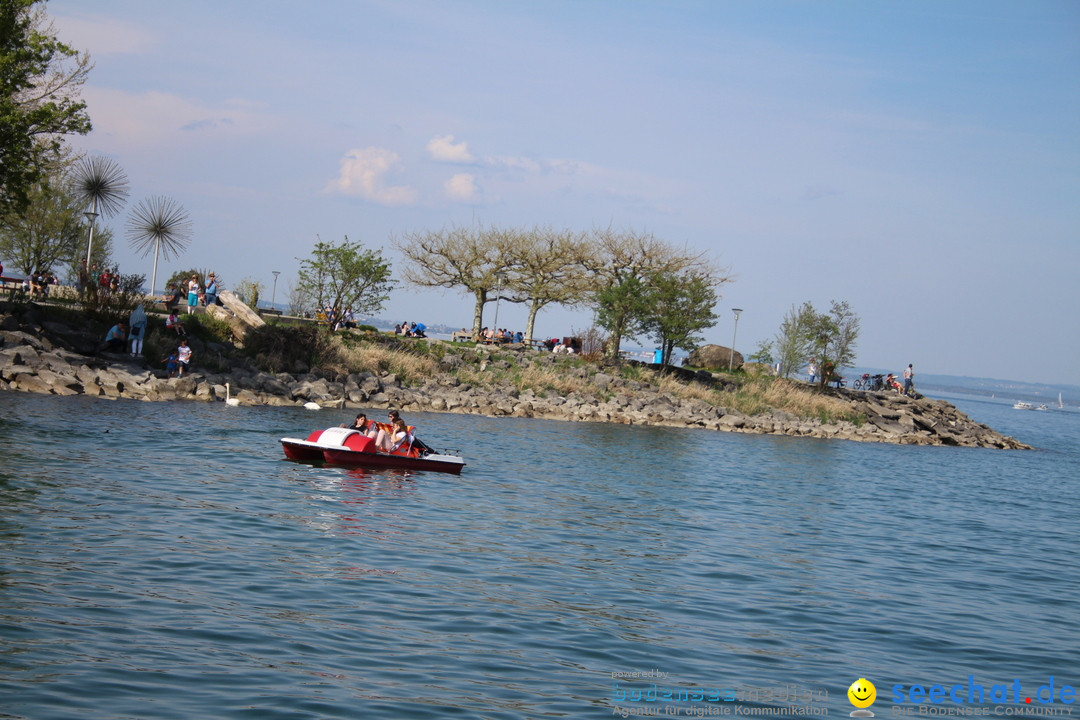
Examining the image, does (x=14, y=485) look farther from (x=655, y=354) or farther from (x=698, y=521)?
(x=655, y=354)

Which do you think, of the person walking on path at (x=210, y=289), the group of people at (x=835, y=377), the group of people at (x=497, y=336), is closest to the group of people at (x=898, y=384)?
the group of people at (x=835, y=377)

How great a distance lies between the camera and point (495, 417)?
128ft

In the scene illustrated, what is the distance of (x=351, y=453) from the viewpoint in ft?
70.7

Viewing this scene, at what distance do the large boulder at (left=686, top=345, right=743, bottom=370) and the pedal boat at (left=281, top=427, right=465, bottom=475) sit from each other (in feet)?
132

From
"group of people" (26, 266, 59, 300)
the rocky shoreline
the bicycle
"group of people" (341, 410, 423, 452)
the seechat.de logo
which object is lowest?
the seechat.de logo

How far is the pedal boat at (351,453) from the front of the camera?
21.4 meters

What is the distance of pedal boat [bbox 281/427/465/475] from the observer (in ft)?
70.2

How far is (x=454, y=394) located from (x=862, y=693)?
3147cm

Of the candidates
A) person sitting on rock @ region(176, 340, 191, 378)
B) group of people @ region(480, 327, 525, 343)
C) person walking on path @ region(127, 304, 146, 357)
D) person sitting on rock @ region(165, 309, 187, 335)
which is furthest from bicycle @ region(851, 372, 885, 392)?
person walking on path @ region(127, 304, 146, 357)

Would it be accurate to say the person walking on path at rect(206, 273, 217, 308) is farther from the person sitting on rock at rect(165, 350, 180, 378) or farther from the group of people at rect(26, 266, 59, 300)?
the person sitting on rock at rect(165, 350, 180, 378)

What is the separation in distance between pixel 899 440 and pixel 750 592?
1547 inches

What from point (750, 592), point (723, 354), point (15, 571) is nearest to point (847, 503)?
point (750, 592)

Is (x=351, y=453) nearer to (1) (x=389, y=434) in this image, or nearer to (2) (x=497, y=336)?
(1) (x=389, y=434)

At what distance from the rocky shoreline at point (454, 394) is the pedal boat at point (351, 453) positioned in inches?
449
